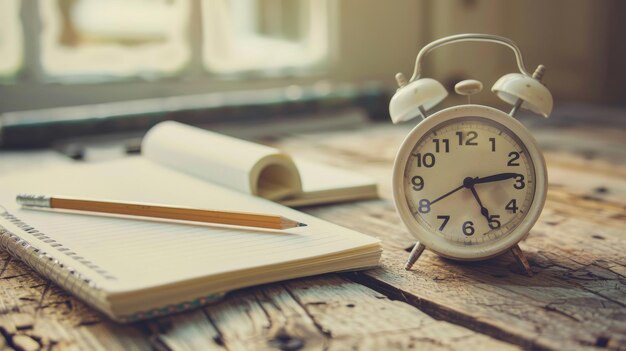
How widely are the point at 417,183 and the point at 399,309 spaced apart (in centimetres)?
20

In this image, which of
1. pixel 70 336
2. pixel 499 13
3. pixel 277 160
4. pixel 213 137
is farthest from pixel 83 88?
pixel 70 336

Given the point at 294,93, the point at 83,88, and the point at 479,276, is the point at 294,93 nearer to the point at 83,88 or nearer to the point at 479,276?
the point at 83,88

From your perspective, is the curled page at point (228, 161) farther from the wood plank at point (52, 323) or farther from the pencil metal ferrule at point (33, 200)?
the wood plank at point (52, 323)

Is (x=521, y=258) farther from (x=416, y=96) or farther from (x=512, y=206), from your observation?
(x=416, y=96)

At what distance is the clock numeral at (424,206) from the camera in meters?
1.04

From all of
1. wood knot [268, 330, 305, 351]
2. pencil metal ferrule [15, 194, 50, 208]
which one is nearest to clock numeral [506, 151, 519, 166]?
wood knot [268, 330, 305, 351]

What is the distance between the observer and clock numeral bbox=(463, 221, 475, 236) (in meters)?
1.03

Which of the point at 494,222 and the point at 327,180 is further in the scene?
the point at 327,180

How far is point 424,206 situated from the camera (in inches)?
41.1

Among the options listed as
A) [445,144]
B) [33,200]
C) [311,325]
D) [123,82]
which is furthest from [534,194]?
[123,82]

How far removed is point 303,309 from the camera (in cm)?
90

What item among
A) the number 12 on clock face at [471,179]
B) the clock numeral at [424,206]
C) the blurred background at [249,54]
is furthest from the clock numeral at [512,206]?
the blurred background at [249,54]

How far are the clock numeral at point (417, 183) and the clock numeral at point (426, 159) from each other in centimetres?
2

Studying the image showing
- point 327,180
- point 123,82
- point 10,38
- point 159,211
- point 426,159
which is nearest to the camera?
point 426,159
